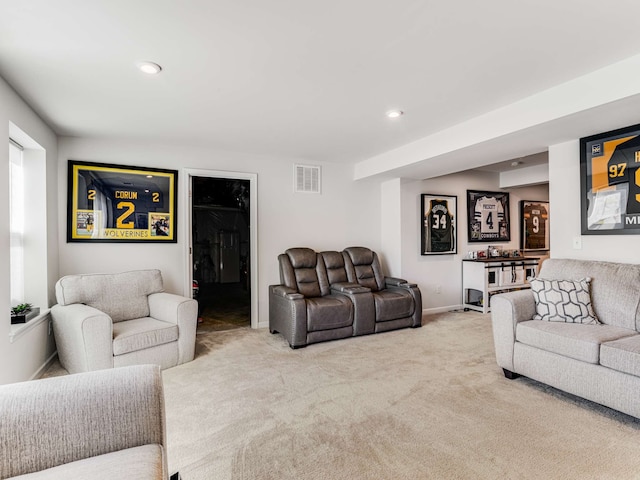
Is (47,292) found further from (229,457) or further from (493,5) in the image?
(493,5)

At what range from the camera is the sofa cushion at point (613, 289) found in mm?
2598

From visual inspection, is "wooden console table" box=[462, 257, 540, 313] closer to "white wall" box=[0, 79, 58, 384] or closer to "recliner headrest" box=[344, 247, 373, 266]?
"recliner headrest" box=[344, 247, 373, 266]

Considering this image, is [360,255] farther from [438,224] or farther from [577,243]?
[577,243]

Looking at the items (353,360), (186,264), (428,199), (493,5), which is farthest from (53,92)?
(428,199)

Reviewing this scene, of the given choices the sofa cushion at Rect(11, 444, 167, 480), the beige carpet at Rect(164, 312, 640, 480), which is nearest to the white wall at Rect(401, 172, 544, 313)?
the beige carpet at Rect(164, 312, 640, 480)

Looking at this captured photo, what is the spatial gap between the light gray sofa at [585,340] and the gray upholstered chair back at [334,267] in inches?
81.1

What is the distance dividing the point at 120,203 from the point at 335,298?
8.93ft

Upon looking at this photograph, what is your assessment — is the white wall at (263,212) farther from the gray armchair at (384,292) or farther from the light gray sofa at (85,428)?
the light gray sofa at (85,428)

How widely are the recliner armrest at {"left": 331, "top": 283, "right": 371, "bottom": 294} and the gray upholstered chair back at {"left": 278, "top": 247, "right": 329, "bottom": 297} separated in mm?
133

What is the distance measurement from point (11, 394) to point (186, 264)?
3112mm

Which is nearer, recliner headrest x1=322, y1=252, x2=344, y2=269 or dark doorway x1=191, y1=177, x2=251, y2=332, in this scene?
recliner headrest x1=322, y1=252, x2=344, y2=269

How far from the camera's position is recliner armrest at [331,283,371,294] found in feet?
13.6

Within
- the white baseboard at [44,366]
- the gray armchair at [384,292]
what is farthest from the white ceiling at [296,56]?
the white baseboard at [44,366]

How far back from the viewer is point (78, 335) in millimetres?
2762
